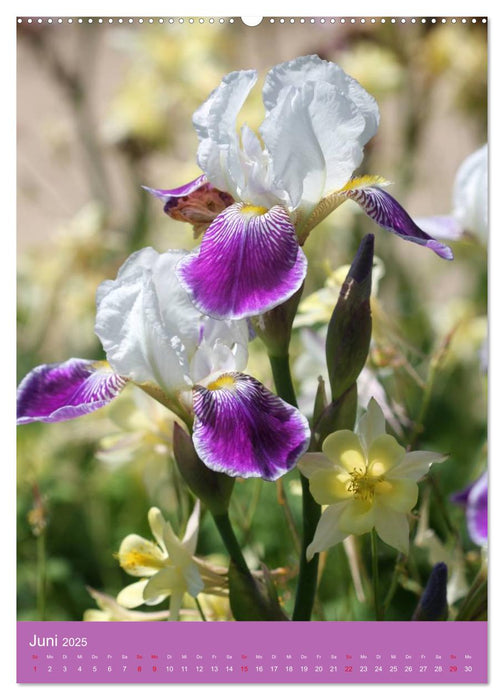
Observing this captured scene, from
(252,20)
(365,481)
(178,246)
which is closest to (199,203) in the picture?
(365,481)

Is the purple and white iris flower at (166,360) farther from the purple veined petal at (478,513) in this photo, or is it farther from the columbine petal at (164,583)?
the purple veined petal at (478,513)

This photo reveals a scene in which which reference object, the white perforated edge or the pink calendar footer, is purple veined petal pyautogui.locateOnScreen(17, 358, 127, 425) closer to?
the pink calendar footer

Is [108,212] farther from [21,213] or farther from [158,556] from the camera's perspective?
[158,556]

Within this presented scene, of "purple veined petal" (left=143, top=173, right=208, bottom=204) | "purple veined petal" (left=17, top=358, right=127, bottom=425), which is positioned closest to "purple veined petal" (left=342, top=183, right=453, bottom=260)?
"purple veined petal" (left=143, top=173, right=208, bottom=204)

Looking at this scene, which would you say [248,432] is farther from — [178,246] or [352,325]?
[178,246]

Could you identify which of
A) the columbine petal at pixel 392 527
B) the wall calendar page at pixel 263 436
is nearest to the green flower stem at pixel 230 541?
the wall calendar page at pixel 263 436

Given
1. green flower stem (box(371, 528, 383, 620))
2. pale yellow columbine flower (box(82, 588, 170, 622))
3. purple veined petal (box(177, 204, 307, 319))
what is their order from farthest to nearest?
1. pale yellow columbine flower (box(82, 588, 170, 622))
2. green flower stem (box(371, 528, 383, 620))
3. purple veined petal (box(177, 204, 307, 319))
